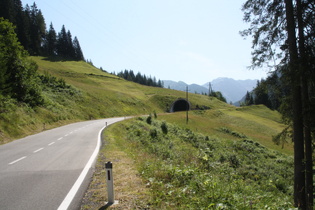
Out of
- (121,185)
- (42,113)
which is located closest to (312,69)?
(121,185)

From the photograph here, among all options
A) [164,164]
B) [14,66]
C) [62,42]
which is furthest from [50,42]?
[164,164]

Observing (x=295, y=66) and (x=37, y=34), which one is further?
(x=37, y=34)

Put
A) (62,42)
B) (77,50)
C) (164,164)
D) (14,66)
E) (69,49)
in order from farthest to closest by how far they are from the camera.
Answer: (77,50) < (69,49) < (62,42) < (14,66) < (164,164)

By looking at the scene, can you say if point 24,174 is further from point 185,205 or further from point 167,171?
A: point 185,205

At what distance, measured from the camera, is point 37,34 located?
92250 mm

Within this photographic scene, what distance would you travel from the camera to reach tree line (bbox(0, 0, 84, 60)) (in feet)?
268

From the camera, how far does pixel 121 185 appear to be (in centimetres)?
628

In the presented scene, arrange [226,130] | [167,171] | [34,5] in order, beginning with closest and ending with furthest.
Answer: [167,171] → [226,130] → [34,5]

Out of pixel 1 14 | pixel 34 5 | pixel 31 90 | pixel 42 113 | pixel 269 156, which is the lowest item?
pixel 269 156

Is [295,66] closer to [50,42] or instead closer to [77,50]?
[50,42]

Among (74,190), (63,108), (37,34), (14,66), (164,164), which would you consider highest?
(37,34)

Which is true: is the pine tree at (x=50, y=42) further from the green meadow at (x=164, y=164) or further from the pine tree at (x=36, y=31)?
the green meadow at (x=164, y=164)

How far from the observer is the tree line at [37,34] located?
8156cm

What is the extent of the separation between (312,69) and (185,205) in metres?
8.52
